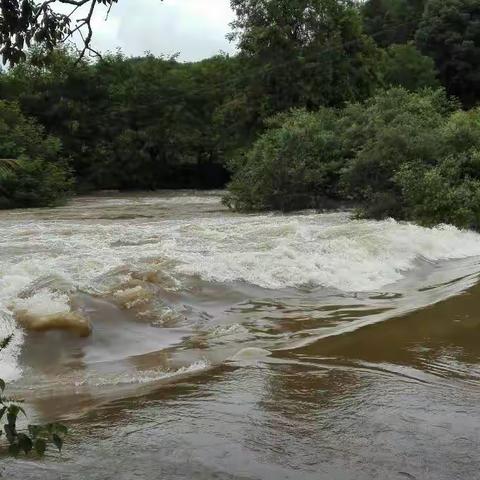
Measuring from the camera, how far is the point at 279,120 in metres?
26.9

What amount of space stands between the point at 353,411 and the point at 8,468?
Result: 7.63 ft

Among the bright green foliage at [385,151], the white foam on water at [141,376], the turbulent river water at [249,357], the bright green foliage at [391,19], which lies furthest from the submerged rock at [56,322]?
the bright green foliage at [391,19]

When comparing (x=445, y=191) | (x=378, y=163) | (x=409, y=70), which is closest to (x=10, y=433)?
(x=445, y=191)

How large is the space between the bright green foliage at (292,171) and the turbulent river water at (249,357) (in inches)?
318

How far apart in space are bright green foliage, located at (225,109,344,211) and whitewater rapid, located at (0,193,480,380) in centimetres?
255

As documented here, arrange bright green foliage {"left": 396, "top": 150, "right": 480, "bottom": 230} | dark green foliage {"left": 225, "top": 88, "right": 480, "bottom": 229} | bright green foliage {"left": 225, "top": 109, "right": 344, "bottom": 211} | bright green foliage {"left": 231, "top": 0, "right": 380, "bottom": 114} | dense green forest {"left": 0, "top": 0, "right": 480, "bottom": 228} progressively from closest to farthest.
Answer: bright green foliage {"left": 396, "top": 150, "right": 480, "bottom": 230} → dark green foliage {"left": 225, "top": 88, "right": 480, "bottom": 229} → dense green forest {"left": 0, "top": 0, "right": 480, "bottom": 228} → bright green foliage {"left": 225, "top": 109, "right": 344, "bottom": 211} → bright green foliage {"left": 231, "top": 0, "right": 380, "bottom": 114}

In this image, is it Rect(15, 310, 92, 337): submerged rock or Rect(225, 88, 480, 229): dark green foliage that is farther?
Rect(225, 88, 480, 229): dark green foliage

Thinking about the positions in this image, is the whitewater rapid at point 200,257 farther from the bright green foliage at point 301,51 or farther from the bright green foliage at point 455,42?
the bright green foliage at point 455,42

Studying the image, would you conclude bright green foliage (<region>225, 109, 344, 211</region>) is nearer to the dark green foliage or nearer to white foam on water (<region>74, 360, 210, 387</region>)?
the dark green foliage

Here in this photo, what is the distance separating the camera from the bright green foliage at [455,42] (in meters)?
49.2

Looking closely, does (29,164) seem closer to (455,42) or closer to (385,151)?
(385,151)

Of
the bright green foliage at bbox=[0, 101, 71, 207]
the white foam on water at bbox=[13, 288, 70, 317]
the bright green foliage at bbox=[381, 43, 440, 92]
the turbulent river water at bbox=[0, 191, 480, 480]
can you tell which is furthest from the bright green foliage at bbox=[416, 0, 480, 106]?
the white foam on water at bbox=[13, 288, 70, 317]

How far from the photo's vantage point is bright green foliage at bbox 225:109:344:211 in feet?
70.9

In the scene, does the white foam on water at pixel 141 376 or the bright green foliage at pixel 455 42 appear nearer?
the white foam on water at pixel 141 376
